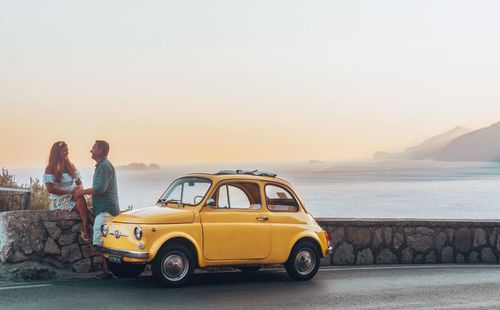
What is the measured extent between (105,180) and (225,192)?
74.1 inches

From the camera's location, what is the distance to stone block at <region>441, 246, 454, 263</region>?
15.7 m

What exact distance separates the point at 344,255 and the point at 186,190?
4613mm

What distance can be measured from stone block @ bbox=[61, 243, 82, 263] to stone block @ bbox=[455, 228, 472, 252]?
27.5 ft

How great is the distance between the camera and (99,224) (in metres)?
11.2

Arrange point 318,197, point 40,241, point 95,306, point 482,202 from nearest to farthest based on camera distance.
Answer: point 95,306
point 40,241
point 482,202
point 318,197

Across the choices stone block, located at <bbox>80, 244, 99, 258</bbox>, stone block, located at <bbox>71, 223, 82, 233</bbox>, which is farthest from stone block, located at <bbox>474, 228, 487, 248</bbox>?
stone block, located at <bbox>71, 223, 82, 233</bbox>

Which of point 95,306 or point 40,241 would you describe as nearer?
point 95,306

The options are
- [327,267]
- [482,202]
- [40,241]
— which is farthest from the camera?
[482,202]

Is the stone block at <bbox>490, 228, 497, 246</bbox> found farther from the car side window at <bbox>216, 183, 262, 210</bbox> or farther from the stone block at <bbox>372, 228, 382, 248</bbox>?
the car side window at <bbox>216, 183, 262, 210</bbox>

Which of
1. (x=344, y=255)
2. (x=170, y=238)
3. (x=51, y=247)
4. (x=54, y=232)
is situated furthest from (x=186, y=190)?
(x=344, y=255)

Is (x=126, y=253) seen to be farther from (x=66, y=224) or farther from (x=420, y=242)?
(x=420, y=242)

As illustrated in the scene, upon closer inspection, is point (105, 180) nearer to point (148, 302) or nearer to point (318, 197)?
point (148, 302)

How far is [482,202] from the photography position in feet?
376

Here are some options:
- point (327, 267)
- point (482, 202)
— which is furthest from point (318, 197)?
point (327, 267)
